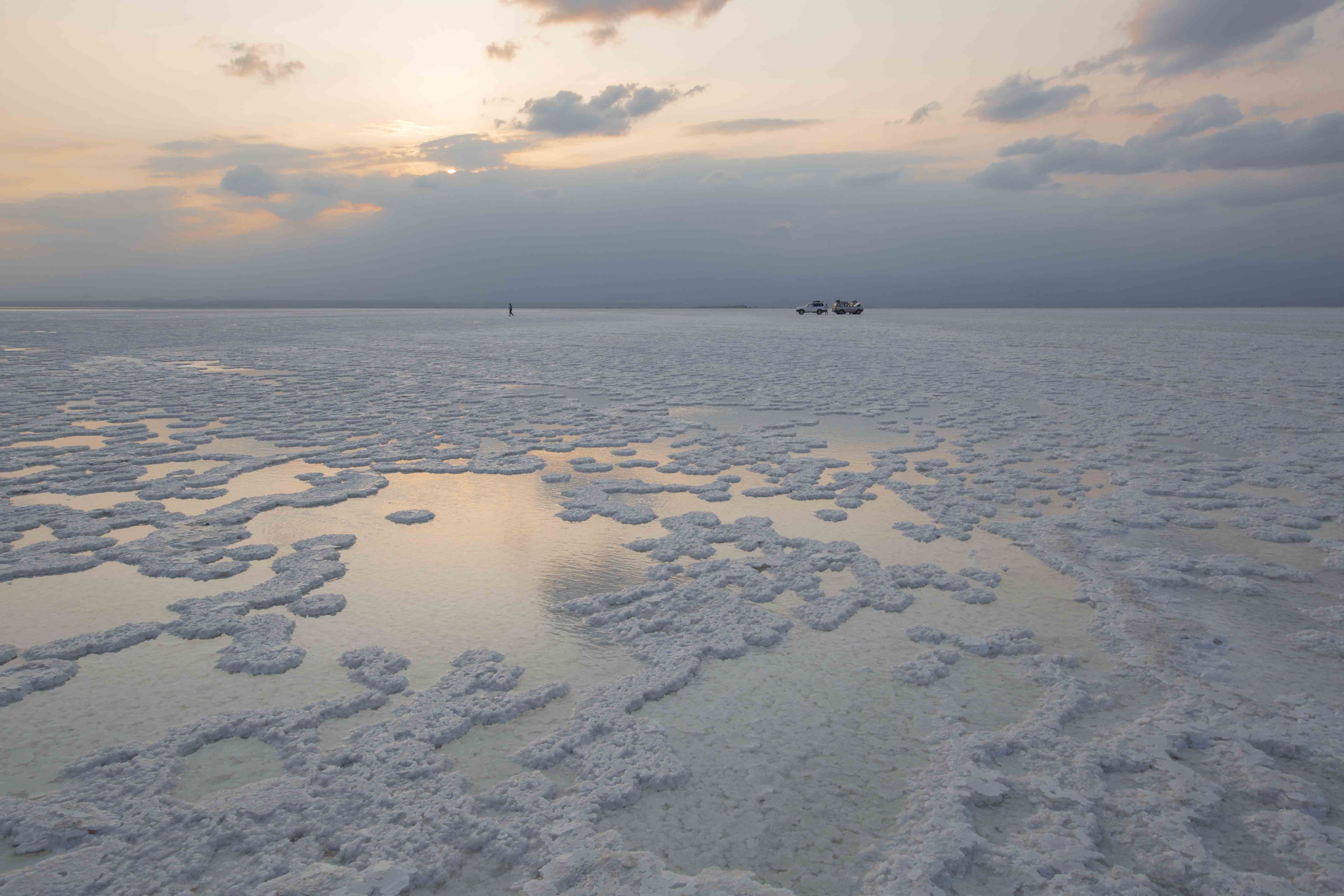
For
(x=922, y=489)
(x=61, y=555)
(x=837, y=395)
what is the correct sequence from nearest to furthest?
1. (x=61, y=555)
2. (x=922, y=489)
3. (x=837, y=395)

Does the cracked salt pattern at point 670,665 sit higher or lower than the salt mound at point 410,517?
lower

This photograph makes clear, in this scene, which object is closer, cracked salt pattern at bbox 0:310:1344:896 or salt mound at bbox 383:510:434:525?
cracked salt pattern at bbox 0:310:1344:896

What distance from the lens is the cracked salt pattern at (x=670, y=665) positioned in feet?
5.89

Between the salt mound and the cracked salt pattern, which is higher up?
the salt mound

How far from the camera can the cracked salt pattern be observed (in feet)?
5.89

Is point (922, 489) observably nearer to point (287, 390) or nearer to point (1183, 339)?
point (287, 390)

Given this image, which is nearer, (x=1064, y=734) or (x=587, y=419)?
(x=1064, y=734)

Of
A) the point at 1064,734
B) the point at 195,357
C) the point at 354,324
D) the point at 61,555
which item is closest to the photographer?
the point at 1064,734

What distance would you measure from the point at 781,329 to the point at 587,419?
27.7 meters

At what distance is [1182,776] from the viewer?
2068 mm

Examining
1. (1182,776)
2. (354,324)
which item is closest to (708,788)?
(1182,776)

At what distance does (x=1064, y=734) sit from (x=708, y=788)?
1.21m

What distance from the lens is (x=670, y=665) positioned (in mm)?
2719

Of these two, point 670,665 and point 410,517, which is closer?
point 670,665
